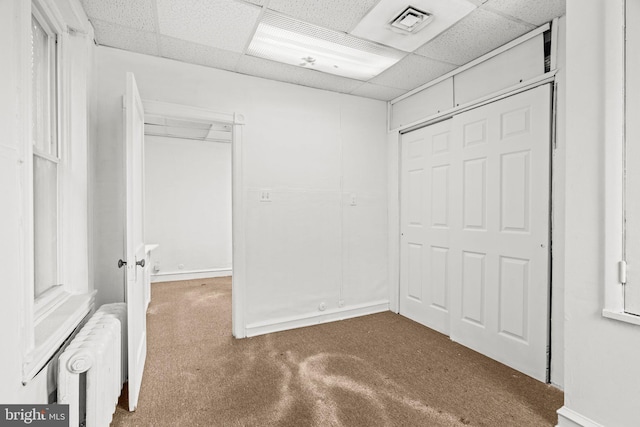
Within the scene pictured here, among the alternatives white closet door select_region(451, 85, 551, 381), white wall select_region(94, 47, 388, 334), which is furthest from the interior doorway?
white closet door select_region(451, 85, 551, 381)

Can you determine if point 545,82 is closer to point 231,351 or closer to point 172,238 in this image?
point 231,351

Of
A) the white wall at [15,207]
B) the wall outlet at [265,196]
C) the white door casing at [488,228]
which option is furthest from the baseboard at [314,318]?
the white wall at [15,207]

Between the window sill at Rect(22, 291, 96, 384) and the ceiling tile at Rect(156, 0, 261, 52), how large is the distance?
189 cm

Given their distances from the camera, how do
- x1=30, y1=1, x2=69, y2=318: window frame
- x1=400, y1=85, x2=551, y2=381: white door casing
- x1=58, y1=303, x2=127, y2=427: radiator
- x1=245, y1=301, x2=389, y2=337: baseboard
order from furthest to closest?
1. x1=245, y1=301, x2=389, y2=337: baseboard
2. x1=400, y1=85, x2=551, y2=381: white door casing
3. x1=30, y1=1, x2=69, y2=318: window frame
4. x1=58, y1=303, x2=127, y2=427: radiator

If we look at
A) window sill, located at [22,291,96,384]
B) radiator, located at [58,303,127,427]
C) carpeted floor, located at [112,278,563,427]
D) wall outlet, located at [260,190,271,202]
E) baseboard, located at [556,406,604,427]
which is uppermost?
wall outlet, located at [260,190,271,202]

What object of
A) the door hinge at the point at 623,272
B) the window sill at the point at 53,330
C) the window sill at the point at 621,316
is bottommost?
the window sill at the point at 53,330

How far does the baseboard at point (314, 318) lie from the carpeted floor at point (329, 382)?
0.10m

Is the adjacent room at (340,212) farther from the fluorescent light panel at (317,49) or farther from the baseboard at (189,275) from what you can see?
the baseboard at (189,275)

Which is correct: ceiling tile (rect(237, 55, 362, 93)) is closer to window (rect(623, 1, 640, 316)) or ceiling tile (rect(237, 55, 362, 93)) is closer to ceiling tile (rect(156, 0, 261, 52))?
ceiling tile (rect(156, 0, 261, 52))

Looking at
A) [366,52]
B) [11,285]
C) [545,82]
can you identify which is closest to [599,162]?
[545,82]

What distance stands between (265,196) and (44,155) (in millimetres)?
1720

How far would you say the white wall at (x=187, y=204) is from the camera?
5.35 m

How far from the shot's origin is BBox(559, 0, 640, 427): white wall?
154cm

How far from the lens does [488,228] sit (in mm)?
2666
